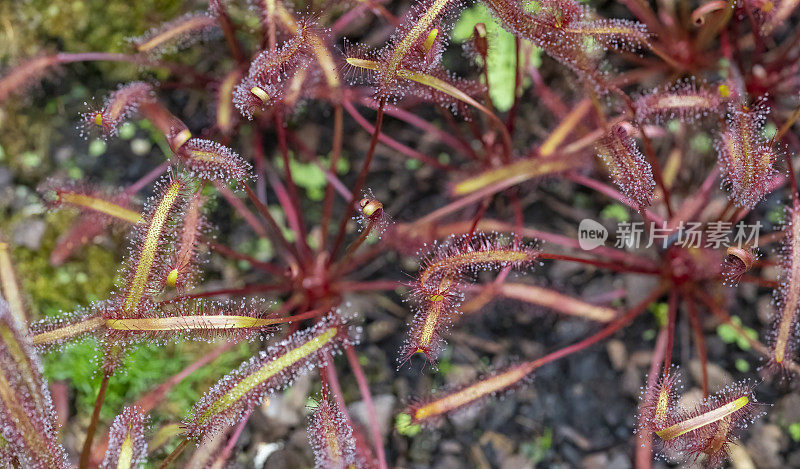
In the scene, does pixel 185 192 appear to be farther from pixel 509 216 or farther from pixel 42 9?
pixel 42 9

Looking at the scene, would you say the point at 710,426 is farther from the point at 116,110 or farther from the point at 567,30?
the point at 116,110

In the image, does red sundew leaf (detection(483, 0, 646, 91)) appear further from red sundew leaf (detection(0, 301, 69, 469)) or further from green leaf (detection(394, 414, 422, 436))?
red sundew leaf (detection(0, 301, 69, 469))

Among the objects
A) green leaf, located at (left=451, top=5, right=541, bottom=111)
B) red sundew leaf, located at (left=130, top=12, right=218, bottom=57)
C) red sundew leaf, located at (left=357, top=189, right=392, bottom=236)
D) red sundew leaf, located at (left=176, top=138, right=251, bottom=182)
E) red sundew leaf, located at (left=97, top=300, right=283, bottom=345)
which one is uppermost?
red sundew leaf, located at (left=130, top=12, right=218, bottom=57)

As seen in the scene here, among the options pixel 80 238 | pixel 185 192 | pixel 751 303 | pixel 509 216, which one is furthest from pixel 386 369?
pixel 751 303

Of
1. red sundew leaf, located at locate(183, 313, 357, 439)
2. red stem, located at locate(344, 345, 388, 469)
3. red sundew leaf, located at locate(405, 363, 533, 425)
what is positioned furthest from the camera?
red stem, located at locate(344, 345, 388, 469)

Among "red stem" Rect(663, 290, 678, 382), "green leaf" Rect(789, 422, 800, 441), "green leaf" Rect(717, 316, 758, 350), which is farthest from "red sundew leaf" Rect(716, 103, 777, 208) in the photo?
"green leaf" Rect(789, 422, 800, 441)

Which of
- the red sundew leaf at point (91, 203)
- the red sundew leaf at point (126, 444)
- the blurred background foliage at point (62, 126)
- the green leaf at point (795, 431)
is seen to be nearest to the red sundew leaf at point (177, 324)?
the red sundew leaf at point (126, 444)

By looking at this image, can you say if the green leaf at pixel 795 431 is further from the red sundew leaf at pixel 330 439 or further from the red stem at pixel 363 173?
the red stem at pixel 363 173

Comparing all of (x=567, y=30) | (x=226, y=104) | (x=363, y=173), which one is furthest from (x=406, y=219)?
(x=567, y=30)

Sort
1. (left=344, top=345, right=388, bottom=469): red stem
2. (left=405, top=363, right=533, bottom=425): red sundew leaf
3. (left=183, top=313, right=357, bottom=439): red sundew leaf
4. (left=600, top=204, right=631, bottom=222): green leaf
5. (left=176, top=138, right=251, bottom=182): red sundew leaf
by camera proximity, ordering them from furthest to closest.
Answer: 1. (left=600, top=204, right=631, bottom=222): green leaf
2. (left=344, top=345, right=388, bottom=469): red stem
3. (left=405, top=363, right=533, bottom=425): red sundew leaf
4. (left=176, top=138, right=251, bottom=182): red sundew leaf
5. (left=183, top=313, right=357, bottom=439): red sundew leaf
